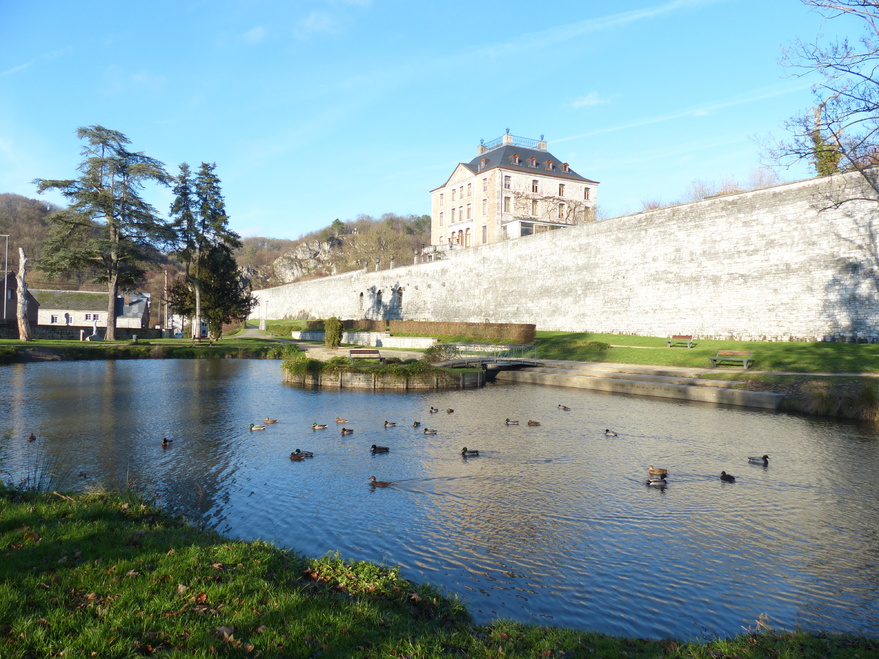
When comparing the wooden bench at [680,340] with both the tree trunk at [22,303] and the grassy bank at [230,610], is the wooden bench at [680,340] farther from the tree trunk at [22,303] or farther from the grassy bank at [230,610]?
the tree trunk at [22,303]

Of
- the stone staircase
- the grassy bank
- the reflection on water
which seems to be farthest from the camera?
the stone staircase

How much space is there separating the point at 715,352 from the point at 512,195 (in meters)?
37.7

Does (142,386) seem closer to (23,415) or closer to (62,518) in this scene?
(23,415)

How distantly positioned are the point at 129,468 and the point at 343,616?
7209mm

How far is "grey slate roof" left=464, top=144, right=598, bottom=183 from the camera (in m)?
59.7

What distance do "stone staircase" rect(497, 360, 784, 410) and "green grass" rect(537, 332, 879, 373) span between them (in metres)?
1.33

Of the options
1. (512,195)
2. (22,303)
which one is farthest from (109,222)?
(512,195)

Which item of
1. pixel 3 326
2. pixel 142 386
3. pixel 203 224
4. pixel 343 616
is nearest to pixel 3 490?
pixel 343 616

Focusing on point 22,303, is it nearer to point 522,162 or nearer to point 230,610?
point 230,610

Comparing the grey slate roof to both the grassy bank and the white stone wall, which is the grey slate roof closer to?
the white stone wall

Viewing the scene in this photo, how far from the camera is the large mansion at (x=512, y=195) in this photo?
58.2 m

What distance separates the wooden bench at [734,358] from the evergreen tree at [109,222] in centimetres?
3717

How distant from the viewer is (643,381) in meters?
21.2

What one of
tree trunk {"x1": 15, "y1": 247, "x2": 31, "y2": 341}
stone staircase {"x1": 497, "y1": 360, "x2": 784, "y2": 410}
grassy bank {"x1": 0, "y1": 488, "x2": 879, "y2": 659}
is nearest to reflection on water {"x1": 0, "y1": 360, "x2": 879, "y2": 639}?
grassy bank {"x1": 0, "y1": 488, "x2": 879, "y2": 659}
